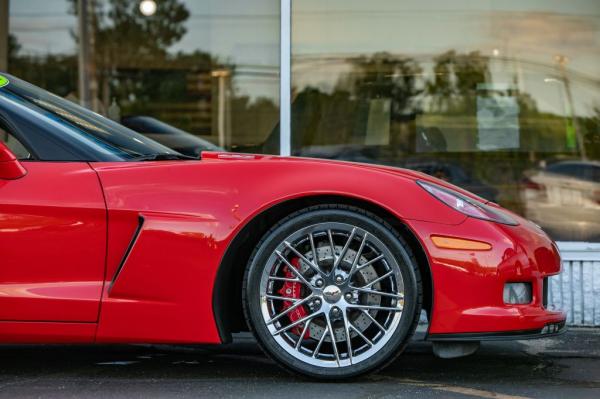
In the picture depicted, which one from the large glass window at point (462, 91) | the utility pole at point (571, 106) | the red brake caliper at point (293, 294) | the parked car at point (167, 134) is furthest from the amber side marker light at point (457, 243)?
the parked car at point (167, 134)

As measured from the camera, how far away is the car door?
12.7 ft

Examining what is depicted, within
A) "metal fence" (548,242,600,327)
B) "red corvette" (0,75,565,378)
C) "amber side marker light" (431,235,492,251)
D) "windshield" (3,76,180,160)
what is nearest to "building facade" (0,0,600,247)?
"metal fence" (548,242,600,327)

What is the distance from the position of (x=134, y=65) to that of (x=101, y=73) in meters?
0.30

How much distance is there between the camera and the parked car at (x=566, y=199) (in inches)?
285

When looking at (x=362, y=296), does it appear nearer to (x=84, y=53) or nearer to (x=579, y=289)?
(x=579, y=289)

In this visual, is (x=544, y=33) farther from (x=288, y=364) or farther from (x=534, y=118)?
(x=288, y=364)

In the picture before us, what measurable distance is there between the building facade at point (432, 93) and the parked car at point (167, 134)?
6 centimetres

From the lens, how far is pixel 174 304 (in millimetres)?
3906

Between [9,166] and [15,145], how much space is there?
17cm

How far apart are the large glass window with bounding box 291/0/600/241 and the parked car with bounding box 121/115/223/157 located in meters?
0.92

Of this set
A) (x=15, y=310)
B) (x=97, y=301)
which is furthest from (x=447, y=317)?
(x=15, y=310)

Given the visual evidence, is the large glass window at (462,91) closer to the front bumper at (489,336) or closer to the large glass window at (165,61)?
the large glass window at (165,61)

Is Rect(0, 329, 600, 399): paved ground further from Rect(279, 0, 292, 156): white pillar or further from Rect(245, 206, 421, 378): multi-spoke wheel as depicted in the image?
Rect(279, 0, 292, 156): white pillar

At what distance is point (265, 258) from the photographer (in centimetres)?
397
